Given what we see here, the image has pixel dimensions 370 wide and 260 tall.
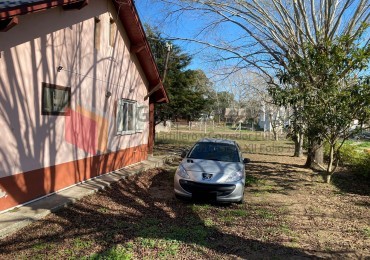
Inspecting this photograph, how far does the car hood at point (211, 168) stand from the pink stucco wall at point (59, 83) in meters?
3.06

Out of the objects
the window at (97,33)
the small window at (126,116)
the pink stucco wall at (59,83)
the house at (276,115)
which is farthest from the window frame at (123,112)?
the house at (276,115)

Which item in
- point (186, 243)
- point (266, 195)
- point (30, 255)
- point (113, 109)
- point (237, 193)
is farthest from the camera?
point (113, 109)

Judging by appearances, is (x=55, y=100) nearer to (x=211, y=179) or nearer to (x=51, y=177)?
(x=51, y=177)

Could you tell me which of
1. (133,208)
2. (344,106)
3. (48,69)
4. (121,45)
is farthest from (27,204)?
(344,106)

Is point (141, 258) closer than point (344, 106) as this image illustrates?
Yes

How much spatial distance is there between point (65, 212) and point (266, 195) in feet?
16.9

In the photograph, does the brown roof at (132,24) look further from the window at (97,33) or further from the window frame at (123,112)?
the window frame at (123,112)

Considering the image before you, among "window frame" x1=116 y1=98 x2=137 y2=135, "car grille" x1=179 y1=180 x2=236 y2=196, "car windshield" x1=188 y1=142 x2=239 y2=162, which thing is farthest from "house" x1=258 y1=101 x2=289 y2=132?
"window frame" x1=116 y1=98 x2=137 y2=135

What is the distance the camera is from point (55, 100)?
7707mm

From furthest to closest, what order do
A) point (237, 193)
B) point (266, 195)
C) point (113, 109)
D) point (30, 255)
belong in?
point (113, 109)
point (266, 195)
point (237, 193)
point (30, 255)

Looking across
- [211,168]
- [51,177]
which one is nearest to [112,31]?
[51,177]

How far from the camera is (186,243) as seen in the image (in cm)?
514

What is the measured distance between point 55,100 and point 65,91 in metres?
0.48

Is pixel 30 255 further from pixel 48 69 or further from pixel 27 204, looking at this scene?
pixel 48 69
